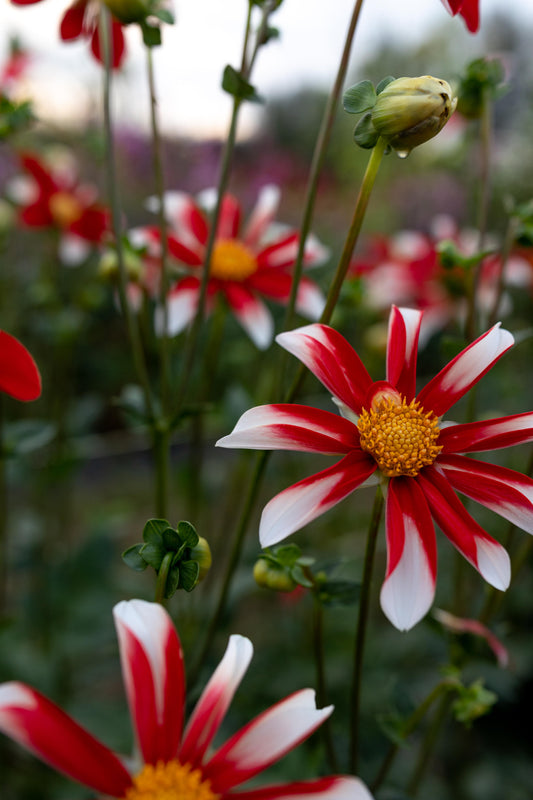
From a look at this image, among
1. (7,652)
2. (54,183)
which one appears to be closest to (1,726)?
(7,652)

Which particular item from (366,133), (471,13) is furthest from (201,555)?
(471,13)

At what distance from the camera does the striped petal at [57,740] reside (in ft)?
0.95

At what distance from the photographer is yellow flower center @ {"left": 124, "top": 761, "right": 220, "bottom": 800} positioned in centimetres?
32

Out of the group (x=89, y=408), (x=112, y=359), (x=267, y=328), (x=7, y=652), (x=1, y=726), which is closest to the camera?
(x=1, y=726)

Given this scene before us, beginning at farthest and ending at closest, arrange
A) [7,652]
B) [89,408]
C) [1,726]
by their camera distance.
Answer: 1. [89,408]
2. [7,652]
3. [1,726]

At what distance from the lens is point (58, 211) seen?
3.09 ft

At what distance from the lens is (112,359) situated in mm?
2082

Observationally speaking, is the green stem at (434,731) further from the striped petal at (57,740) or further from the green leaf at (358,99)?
the green leaf at (358,99)

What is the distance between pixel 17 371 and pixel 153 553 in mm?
124

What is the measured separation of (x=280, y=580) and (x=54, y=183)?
2.41 ft

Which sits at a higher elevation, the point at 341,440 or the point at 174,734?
the point at 341,440

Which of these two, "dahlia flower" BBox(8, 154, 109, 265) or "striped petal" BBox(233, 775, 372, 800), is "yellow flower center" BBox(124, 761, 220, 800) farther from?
"dahlia flower" BBox(8, 154, 109, 265)

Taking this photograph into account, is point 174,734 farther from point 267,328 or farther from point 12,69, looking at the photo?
point 12,69

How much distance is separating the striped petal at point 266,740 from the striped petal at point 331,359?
144mm
